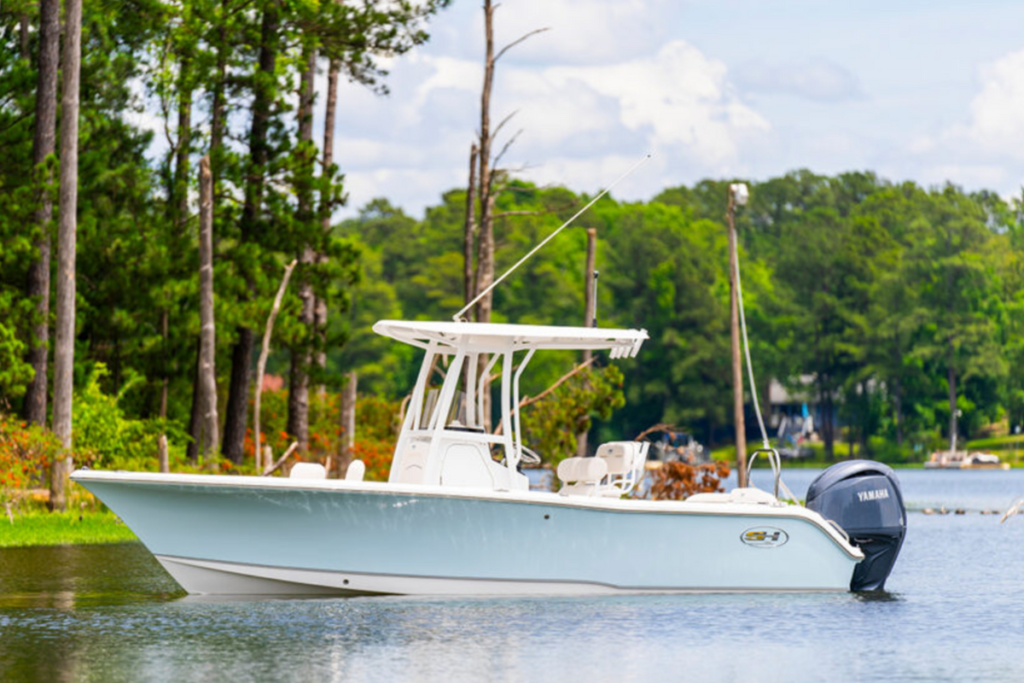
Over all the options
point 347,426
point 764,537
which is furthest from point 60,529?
point 764,537

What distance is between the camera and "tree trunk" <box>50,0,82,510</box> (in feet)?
82.0

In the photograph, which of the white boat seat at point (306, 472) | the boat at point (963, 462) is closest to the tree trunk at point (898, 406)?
the boat at point (963, 462)

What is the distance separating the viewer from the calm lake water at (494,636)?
1239 cm

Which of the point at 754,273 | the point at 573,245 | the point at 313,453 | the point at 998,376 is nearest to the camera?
the point at 313,453

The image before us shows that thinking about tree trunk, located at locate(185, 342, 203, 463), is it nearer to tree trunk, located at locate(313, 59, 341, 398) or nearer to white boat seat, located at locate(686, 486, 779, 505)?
tree trunk, located at locate(313, 59, 341, 398)

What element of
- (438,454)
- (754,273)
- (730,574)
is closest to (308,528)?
(438,454)

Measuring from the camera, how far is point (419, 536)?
50.9 feet

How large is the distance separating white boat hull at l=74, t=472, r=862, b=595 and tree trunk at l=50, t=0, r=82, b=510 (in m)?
9.88

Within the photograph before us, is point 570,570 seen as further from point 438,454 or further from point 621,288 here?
point 621,288

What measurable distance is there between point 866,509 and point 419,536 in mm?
4576

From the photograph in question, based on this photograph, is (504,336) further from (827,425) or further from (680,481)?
(827,425)

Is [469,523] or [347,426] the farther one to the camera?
[347,426]

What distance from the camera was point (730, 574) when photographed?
644 inches

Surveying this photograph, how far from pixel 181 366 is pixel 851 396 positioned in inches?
2738
